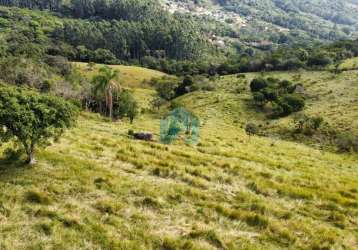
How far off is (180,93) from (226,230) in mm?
92336

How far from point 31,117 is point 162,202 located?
291 inches

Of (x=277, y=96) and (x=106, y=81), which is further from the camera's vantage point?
(x=277, y=96)

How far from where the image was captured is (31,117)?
17984 millimetres

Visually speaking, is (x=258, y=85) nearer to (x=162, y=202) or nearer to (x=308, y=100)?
(x=308, y=100)

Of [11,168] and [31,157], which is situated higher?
[31,157]

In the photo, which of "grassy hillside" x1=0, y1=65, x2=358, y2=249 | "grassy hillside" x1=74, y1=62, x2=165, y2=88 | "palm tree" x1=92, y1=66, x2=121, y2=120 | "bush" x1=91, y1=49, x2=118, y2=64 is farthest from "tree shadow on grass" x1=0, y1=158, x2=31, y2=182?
"bush" x1=91, y1=49, x2=118, y2=64

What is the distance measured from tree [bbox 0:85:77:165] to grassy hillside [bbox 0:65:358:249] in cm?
Result: 158

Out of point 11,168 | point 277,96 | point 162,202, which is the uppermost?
point 277,96

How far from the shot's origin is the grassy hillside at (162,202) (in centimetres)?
1377

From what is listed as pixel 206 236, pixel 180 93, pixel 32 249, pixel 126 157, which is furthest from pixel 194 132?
pixel 180 93

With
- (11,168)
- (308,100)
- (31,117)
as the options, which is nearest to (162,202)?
(31,117)

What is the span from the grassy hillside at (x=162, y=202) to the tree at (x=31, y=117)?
158 cm
